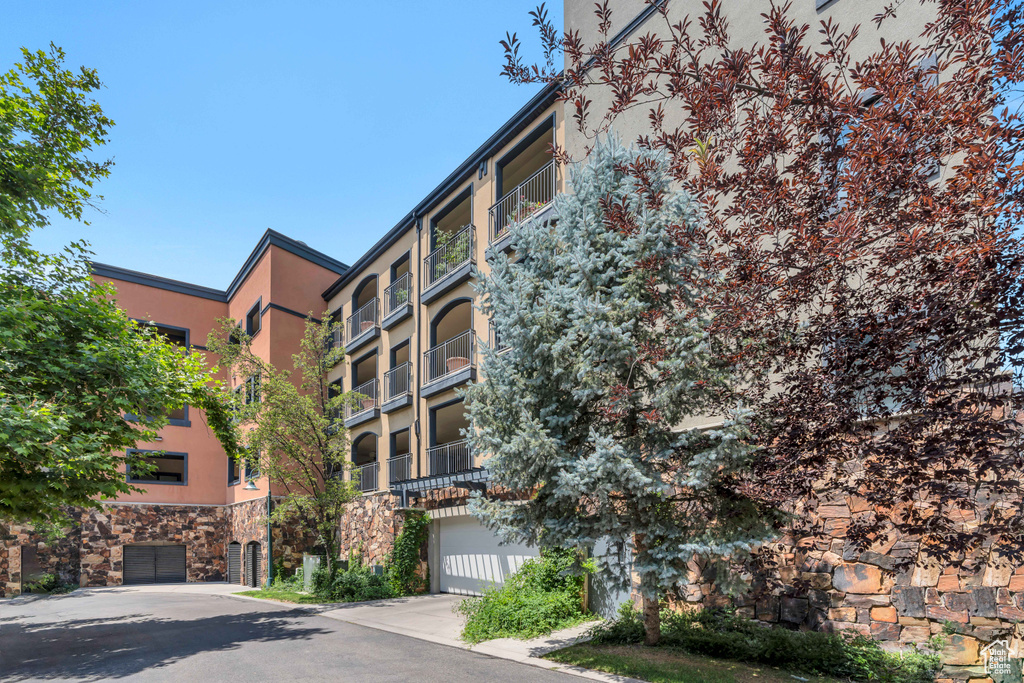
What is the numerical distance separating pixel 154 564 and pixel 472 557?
19.2 metres

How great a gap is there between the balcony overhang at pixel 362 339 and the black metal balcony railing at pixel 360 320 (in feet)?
0.91

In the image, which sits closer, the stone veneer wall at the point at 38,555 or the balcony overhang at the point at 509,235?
the balcony overhang at the point at 509,235

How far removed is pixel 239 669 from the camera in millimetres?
9625

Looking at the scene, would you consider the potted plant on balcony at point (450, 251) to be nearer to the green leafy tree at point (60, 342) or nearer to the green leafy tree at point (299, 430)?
the green leafy tree at point (299, 430)

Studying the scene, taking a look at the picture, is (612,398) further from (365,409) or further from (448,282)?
(365,409)

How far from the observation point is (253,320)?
2911 centimetres

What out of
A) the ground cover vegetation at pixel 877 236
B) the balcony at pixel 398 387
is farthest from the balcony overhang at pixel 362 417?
the ground cover vegetation at pixel 877 236

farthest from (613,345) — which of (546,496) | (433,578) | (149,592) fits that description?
(149,592)

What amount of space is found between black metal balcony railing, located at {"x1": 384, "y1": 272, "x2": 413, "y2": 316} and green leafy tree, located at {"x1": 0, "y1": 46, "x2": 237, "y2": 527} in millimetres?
8869

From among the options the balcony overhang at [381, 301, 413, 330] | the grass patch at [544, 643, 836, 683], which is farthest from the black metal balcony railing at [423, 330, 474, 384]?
the grass patch at [544, 643, 836, 683]

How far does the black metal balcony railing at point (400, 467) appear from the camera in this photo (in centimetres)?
2072

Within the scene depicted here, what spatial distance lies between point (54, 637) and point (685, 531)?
537 inches

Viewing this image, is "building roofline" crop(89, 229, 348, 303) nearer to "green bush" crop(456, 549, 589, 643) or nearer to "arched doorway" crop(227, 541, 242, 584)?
"arched doorway" crop(227, 541, 242, 584)

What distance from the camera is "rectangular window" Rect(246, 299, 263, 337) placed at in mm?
28234
